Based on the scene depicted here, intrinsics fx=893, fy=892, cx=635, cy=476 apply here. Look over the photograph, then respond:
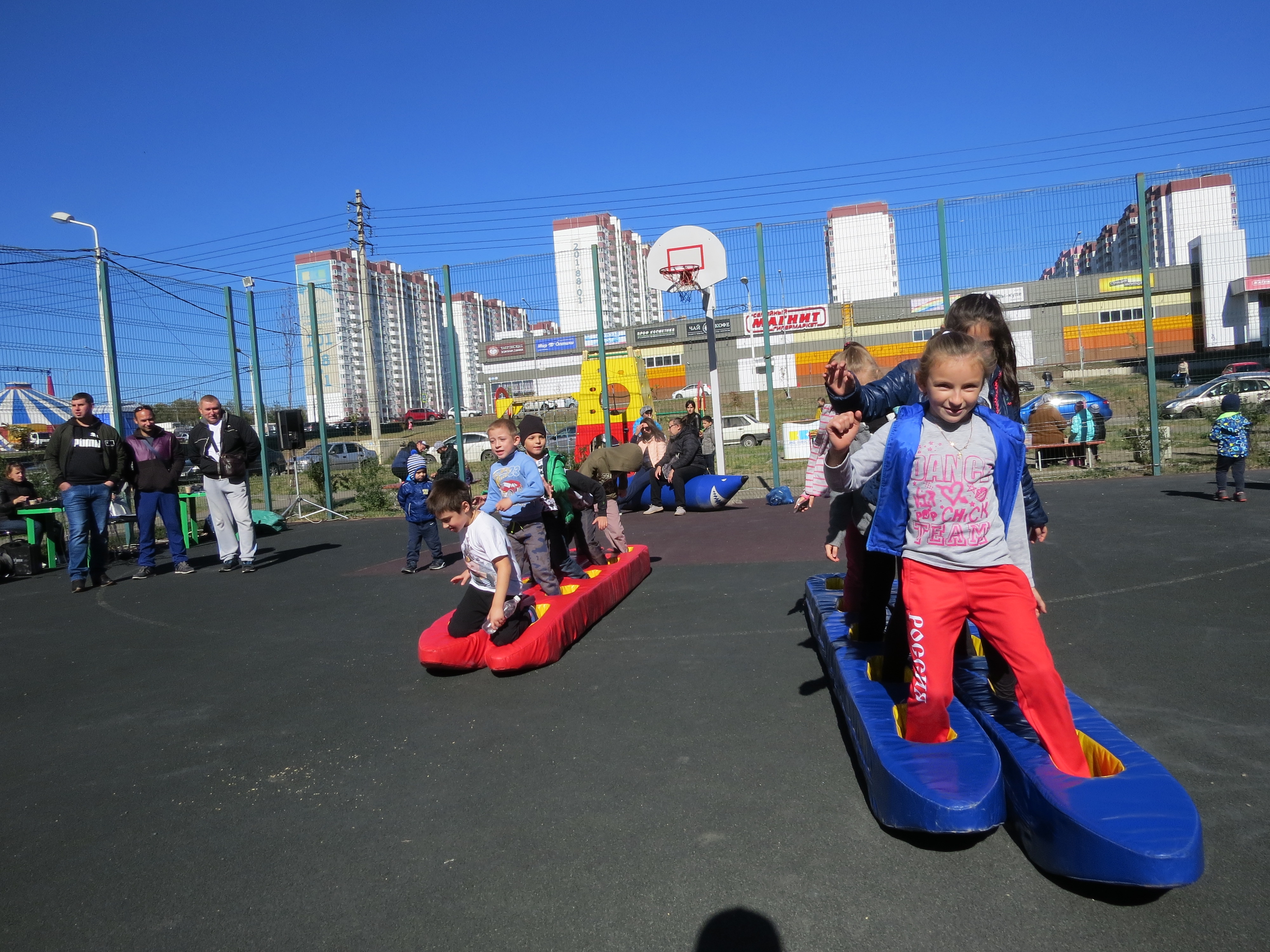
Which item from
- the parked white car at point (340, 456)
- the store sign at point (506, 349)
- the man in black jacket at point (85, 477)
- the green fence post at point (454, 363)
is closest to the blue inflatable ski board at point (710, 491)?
the green fence post at point (454, 363)

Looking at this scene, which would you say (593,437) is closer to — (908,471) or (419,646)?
(419,646)

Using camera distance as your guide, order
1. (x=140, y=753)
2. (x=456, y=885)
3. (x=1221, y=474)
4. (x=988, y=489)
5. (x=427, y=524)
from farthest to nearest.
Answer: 1. (x=1221, y=474)
2. (x=427, y=524)
3. (x=140, y=753)
4. (x=988, y=489)
5. (x=456, y=885)

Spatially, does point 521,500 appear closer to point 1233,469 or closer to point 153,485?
point 153,485

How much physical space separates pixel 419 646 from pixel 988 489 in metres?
3.53

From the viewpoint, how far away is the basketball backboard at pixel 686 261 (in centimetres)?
1602

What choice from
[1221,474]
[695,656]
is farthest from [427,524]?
[1221,474]

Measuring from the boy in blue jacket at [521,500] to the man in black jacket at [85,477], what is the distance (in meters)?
5.46

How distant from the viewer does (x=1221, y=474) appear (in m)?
10.1

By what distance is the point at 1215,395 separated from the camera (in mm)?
15711

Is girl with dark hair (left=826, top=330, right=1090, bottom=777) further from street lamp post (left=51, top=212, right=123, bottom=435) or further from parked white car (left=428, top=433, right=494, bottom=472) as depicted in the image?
parked white car (left=428, top=433, right=494, bottom=472)

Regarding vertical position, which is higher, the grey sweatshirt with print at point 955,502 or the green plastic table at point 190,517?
the grey sweatshirt with print at point 955,502

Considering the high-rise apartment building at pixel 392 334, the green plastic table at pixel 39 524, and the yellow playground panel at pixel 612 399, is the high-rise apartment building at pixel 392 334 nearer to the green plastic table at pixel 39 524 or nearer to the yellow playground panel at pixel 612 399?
the yellow playground panel at pixel 612 399

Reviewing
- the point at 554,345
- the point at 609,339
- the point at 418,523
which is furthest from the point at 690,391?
the point at 418,523

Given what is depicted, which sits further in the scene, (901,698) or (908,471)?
(901,698)
